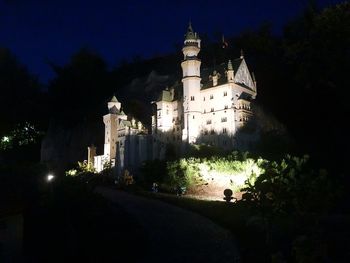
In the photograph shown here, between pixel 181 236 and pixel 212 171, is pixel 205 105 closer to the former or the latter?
pixel 212 171

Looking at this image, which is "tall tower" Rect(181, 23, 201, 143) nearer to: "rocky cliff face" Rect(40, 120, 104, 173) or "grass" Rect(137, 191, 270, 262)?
"grass" Rect(137, 191, 270, 262)

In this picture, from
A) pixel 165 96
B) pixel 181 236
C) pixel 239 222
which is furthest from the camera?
pixel 165 96

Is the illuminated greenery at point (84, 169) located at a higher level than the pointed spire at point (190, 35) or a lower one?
lower

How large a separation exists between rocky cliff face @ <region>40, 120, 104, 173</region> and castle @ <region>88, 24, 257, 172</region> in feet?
25.8

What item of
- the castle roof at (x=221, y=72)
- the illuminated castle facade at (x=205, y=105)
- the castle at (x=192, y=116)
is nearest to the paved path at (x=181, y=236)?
the illuminated castle facade at (x=205, y=105)

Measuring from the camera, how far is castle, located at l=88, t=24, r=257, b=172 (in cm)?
5169

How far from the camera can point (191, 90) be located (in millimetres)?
54219

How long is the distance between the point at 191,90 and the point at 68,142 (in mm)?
27526

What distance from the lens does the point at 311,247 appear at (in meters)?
14.1

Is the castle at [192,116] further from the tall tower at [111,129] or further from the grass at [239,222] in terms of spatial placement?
the grass at [239,222]

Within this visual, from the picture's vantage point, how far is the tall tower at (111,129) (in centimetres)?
6066

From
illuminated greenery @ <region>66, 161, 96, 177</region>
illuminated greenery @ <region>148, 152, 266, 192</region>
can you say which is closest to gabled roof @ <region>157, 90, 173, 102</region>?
illuminated greenery @ <region>66, 161, 96, 177</region>

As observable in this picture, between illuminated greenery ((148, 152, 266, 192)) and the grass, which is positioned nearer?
the grass

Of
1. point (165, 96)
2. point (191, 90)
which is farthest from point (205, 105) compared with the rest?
point (165, 96)
